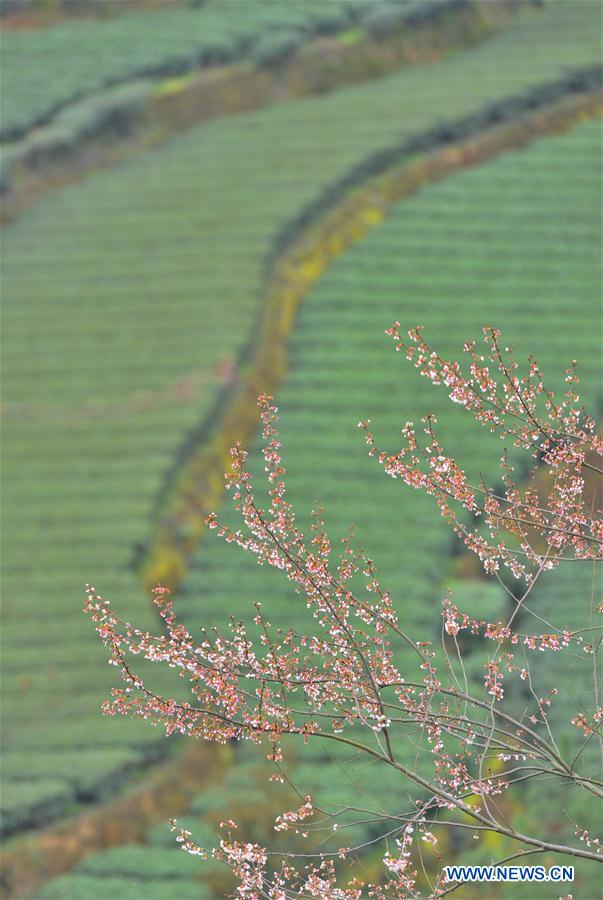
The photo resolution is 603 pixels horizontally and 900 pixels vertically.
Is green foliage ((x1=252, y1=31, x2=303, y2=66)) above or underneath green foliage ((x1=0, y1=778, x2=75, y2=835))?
above

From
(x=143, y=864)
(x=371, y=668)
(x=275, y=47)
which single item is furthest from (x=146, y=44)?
(x=371, y=668)

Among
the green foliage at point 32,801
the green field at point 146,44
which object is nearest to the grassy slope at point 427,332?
the green foliage at point 32,801

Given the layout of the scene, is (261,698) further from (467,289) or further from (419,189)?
(419,189)

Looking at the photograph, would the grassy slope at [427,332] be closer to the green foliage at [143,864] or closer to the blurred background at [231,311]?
the blurred background at [231,311]

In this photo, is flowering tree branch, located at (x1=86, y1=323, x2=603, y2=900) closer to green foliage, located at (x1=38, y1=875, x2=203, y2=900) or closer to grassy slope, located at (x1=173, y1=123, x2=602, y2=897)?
green foliage, located at (x1=38, y1=875, x2=203, y2=900)

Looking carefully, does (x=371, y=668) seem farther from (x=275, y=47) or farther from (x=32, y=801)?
(x=275, y=47)

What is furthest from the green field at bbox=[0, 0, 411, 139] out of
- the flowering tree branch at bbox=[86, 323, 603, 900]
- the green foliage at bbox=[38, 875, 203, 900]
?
the flowering tree branch at bbox=[86, 323, 603, 900]
